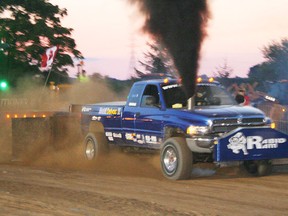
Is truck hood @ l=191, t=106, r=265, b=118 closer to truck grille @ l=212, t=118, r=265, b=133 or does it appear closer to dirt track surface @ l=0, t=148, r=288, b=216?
truck grille @ l=212, t=118, r=265, b=133

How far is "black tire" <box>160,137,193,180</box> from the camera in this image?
980 centimetres

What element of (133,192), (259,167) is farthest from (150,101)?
(133,192)

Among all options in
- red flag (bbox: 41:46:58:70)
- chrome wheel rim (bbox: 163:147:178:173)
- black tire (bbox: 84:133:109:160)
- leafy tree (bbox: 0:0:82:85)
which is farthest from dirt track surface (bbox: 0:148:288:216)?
leafy tree (bbox: 0:0:82:85)

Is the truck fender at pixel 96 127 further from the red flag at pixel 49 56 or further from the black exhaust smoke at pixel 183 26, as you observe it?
the red flag at pixel 49 56

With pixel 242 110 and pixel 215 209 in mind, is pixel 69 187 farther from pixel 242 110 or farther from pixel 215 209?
pixel 242 110

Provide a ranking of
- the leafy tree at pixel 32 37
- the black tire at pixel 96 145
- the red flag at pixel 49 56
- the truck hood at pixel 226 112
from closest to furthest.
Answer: the truck hood at pixel 226 112, the black tire at pixel 96 145, the red flag at pixel 49 56, the leafy tree at pixel 32 37

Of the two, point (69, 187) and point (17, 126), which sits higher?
point (17, 126)

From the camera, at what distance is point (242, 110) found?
1033 centimetres

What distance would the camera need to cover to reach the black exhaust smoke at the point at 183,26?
10.3m

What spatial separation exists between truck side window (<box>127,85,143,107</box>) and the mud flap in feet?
9.22

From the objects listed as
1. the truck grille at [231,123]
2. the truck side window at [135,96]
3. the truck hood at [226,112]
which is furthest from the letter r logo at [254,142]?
the truck side window at [135,96]

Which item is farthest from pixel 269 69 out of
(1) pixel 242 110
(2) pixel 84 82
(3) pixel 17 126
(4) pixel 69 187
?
(4) pixel 69 187

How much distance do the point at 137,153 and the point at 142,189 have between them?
12.6ft

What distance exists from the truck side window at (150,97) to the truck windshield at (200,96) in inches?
8.9
